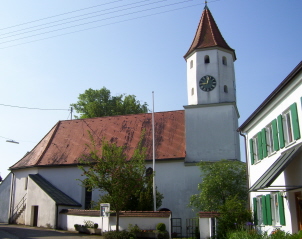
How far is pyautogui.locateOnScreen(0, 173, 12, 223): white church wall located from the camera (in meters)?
31.3

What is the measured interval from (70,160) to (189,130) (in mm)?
9799


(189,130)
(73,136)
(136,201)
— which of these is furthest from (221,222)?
(73,136)

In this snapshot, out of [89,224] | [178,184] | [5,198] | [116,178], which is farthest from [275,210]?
Result: [5,198]

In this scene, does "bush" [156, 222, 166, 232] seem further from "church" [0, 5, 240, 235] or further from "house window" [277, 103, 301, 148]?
"house window" [277, 103, 301, 148]

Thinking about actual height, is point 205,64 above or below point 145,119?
above

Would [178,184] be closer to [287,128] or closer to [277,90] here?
[287,128]

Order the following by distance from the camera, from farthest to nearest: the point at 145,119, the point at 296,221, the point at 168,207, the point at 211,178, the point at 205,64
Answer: the point at 145,119 → the point at 205,64 → the point at 168,207 → the point at 211,178 → the point at 296,221

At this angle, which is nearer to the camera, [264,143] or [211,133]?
[264,143]

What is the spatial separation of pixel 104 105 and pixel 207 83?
17396mm

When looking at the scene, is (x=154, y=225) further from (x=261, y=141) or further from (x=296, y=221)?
(x=296, y=221)

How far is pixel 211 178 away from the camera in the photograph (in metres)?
22.5

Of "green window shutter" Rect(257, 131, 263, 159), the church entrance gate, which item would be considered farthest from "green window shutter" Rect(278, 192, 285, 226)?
the church entrance gate

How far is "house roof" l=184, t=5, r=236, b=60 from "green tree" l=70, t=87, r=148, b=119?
537 inches

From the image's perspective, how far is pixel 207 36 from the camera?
29.5 metres
